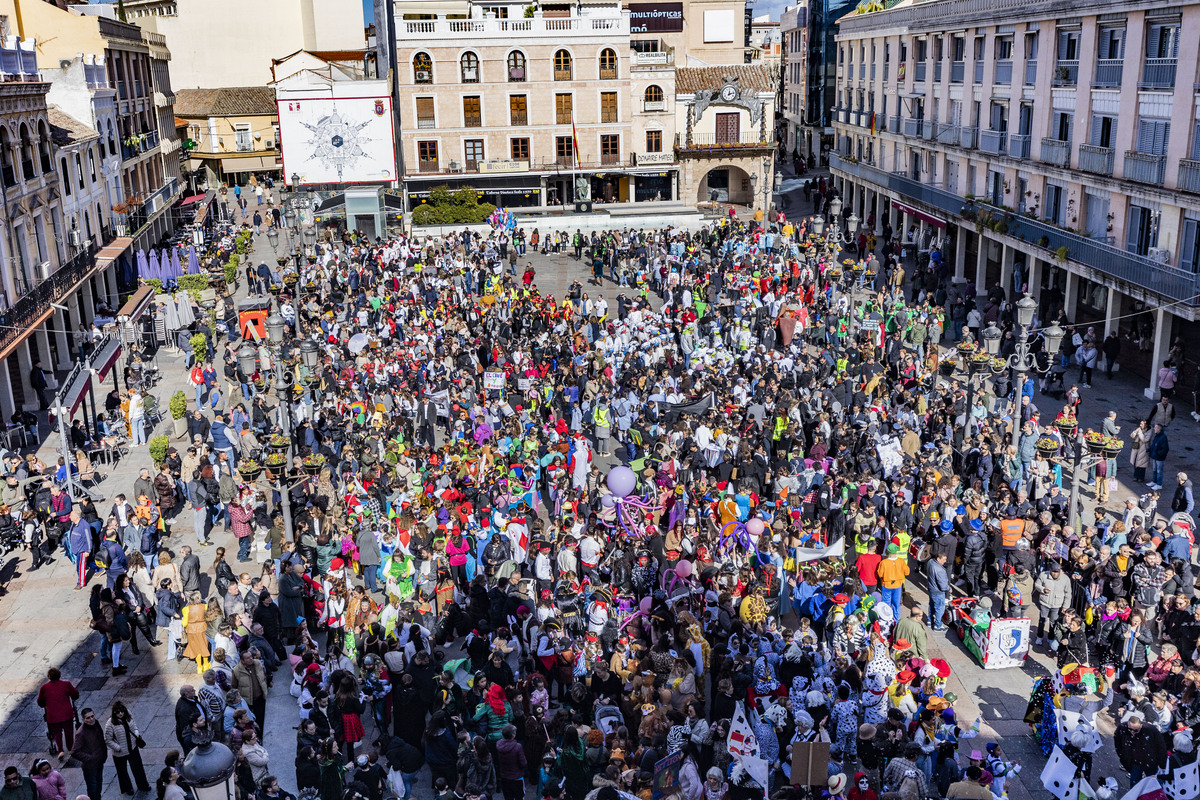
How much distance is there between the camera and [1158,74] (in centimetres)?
2728

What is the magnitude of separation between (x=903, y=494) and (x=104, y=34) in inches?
1704

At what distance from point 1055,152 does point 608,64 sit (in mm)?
27521

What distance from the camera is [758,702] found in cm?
1267

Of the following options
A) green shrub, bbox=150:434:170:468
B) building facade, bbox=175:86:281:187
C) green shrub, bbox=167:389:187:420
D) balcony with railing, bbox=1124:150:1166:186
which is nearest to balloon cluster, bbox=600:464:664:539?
green shrub, bbox=150:434:170:468

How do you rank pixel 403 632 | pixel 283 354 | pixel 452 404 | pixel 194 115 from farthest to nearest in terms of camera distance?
pixel 194 115 → pixel 283 354 → pixel 452 404 → pixel 403 632

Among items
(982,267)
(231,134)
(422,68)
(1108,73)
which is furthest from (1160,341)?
(231,134)

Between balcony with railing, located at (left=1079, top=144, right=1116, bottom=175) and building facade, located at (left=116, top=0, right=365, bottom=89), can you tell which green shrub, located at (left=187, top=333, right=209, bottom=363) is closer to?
balcony with railing, located at (left=1079, top=144, right=1116, bottom=175)

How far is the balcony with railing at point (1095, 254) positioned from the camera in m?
25.5

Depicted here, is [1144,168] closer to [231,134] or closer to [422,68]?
[422,68]

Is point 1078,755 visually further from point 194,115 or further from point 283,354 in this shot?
point 194,115

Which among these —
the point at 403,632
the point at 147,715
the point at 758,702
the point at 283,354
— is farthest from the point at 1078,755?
the point at 283,354

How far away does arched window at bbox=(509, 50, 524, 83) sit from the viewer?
5411cm

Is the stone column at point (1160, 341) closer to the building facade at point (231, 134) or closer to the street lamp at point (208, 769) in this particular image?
the street lamp at point (208, 769)

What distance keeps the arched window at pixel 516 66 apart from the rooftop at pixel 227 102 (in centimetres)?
2800
